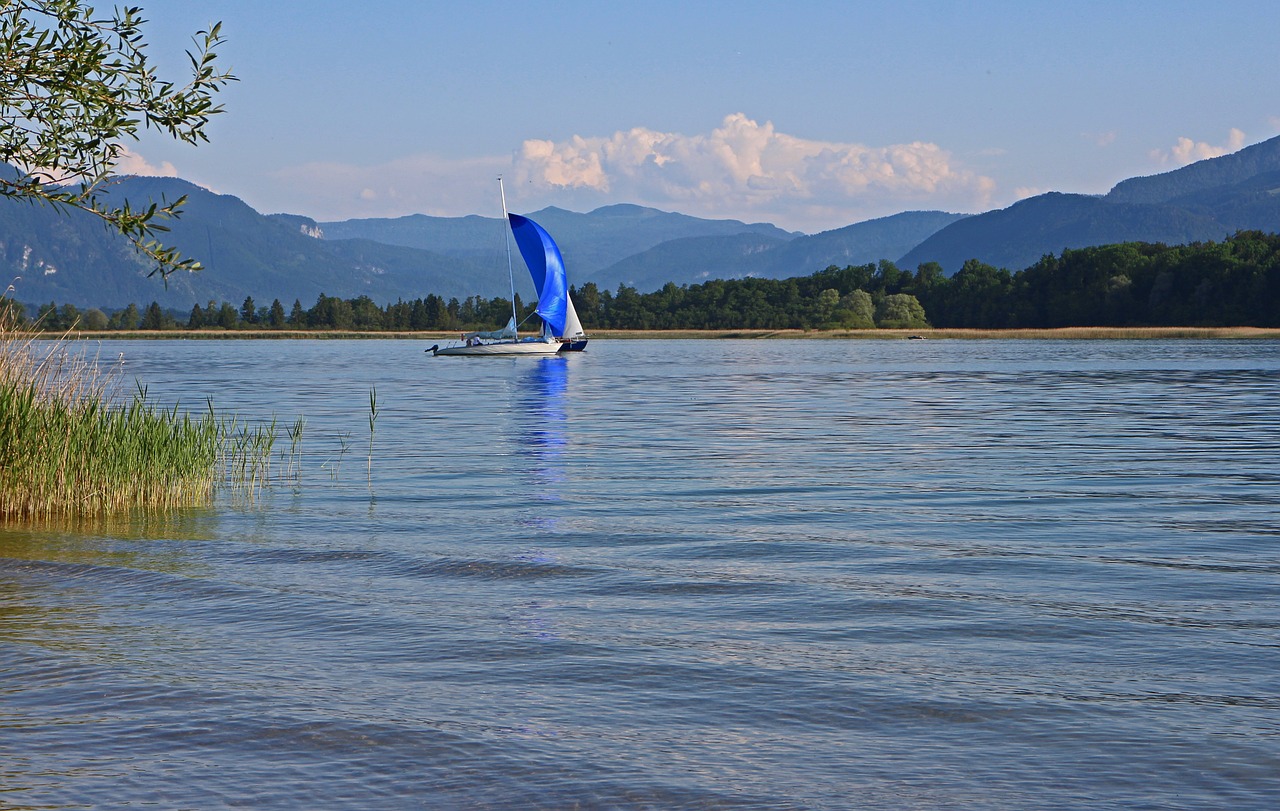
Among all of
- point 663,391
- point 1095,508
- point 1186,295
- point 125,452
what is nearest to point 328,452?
point 125,452

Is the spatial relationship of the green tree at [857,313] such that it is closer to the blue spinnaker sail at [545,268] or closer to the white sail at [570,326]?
the white sail at [570,326]

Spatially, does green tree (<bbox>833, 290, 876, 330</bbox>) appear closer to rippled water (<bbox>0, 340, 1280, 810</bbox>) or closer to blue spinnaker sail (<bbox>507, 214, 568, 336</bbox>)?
blue spinnaker sail (<bbox>507, 214, 568, 336</bbox>)

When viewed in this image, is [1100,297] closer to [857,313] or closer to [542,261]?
[857,313]

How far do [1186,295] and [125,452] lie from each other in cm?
16027

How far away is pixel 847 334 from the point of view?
172 metres

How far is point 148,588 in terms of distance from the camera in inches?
541

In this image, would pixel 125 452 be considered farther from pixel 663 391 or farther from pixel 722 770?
pixel 663 391

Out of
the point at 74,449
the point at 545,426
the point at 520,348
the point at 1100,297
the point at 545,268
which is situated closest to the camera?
the point at 74,449

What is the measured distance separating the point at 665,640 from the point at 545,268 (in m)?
87.5

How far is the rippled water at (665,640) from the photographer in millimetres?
7957

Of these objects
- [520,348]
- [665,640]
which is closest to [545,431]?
[665,640]

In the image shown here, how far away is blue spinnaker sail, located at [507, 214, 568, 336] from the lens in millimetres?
97438

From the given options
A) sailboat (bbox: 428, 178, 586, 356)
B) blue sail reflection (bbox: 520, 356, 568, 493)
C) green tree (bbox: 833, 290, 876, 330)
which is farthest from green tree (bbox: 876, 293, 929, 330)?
blue sail reflection (bbox: 520, 356, 568, 493)

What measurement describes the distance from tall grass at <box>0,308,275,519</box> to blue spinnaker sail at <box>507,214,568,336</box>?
7773 centimetres
